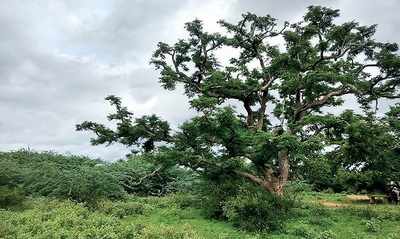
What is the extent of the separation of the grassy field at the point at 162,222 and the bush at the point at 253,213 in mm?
422

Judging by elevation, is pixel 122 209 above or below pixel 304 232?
above

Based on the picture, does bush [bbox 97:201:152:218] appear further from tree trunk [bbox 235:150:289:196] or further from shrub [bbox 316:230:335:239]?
shrub [bbox 316:230:335:239]

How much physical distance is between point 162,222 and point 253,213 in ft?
12.5

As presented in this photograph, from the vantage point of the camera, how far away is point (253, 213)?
2000 centimetres

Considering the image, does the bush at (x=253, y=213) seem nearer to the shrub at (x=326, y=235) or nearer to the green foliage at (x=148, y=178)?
the shrub at (x=326, y=235)

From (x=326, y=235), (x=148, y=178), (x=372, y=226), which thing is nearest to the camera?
(x=326, y=235)

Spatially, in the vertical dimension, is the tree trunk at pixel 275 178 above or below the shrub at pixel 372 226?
above

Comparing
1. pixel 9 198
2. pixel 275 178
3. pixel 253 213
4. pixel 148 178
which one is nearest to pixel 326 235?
pixel 253 213

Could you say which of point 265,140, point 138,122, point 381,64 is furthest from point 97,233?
point 381,64

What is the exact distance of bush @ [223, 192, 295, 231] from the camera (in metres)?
19.5

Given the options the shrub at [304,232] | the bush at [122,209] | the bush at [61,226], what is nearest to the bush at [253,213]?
the shrub at [304,232]

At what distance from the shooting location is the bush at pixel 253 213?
63.8 feet

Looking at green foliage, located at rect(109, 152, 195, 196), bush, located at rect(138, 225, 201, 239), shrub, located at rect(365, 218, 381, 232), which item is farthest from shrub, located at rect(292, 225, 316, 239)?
green foliage, located at rect(109, 152, 195, 196)

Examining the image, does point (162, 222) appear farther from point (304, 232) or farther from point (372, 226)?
point (372, 226)
